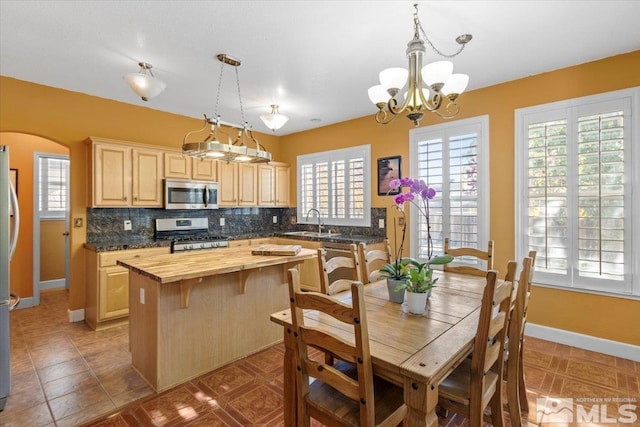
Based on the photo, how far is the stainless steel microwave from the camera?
4.05 meters

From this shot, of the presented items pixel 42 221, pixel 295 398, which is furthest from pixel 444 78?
pixel 42 221

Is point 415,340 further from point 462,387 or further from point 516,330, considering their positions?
point 516,330

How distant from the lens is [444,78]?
1.89 meters

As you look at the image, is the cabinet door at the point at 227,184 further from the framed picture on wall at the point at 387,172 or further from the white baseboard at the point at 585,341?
the white baseboard at the point at 585,341

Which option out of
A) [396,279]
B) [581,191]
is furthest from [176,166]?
[581,191]

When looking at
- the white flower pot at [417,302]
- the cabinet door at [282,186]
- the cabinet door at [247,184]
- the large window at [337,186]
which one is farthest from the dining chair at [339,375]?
the cabinet door at [282,186]

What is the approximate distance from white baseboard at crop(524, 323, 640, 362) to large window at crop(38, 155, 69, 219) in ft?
21.8

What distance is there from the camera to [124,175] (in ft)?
12.1

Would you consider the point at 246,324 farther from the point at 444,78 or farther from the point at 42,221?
the point at 42,221

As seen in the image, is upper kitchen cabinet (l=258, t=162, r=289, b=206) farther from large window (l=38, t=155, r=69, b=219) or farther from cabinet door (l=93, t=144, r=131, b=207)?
large window (l=38, t=155, r=69, b=219)

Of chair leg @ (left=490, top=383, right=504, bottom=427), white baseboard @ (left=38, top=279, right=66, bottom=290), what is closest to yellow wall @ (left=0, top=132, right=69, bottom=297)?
white baseboard @ (left=38, top=279, right=66, bottom=290)

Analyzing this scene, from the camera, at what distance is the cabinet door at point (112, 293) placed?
334cm

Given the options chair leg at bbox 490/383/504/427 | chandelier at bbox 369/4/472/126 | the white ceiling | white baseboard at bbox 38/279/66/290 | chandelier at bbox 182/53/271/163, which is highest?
the white ceiling

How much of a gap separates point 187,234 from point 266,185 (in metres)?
1.52
